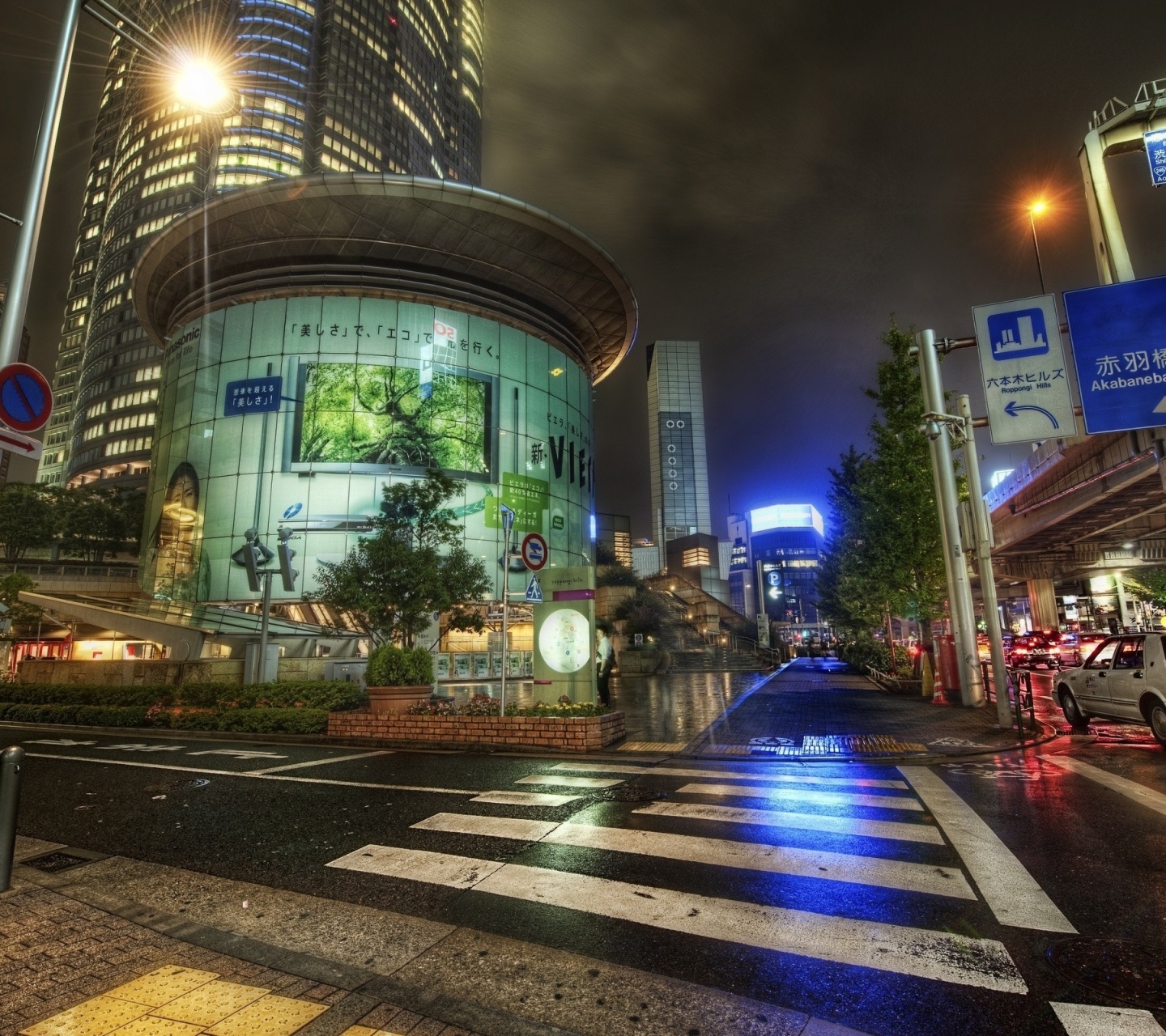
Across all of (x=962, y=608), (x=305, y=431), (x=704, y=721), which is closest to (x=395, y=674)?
(x=704, y=721)

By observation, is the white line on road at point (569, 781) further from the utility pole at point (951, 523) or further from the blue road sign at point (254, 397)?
the blue road sign at point (254, 397)

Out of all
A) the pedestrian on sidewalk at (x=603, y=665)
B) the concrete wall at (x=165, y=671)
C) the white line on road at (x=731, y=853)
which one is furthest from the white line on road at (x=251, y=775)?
the pedestrian on sidewalk at (x=603, y=665)

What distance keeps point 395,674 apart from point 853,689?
1762 centimetres

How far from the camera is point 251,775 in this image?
10.1 metres

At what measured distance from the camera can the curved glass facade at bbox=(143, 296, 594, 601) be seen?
39.8 metres

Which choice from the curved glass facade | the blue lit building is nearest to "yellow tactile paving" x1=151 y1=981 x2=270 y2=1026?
the curved glass facade

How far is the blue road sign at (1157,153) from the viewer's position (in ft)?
58.3

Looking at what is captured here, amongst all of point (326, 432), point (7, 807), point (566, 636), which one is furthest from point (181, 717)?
point (326, 432)

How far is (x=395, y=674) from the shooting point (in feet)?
49.4

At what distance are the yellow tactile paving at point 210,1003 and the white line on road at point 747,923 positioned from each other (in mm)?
1871

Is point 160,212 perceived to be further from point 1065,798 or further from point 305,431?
point 1065,798

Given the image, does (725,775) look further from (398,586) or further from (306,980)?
(398,586)

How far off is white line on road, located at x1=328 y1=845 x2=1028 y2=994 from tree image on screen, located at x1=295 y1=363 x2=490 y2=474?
1456 inches

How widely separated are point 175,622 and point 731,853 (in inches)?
1023
